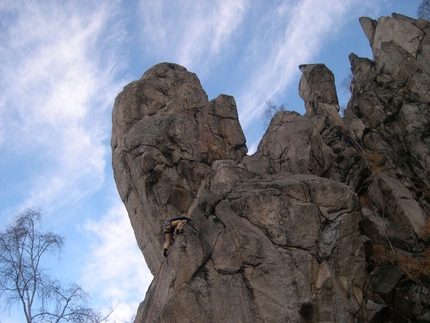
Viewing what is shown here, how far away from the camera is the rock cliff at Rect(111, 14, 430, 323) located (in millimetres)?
15648

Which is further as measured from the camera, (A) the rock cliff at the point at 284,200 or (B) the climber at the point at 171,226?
(B) the climber at the point at 171,226

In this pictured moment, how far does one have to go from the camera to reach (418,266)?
1830 cm

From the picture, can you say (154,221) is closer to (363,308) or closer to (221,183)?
(221,183)

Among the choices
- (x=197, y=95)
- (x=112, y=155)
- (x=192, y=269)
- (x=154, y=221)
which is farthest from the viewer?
(x=197, y=95)

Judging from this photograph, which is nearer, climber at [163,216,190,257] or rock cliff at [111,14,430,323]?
rock cliff at [111,14,430,323]

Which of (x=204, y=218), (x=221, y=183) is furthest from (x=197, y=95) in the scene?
(x=204, y=218)

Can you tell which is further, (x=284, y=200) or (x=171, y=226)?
(x=171, y=226)

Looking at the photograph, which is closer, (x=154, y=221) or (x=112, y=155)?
(x=154, y=221)

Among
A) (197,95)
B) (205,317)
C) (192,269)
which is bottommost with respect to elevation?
(205,317)

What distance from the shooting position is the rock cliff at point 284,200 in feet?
51.3

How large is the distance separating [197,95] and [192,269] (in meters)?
13.8

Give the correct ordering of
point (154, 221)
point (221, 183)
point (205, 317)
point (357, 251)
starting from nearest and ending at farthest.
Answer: point (205, 317)
point (357, 251)
point (221, 183)
point (154, 221)

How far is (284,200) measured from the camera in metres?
17.7

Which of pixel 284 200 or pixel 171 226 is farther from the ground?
pixel 171 226
